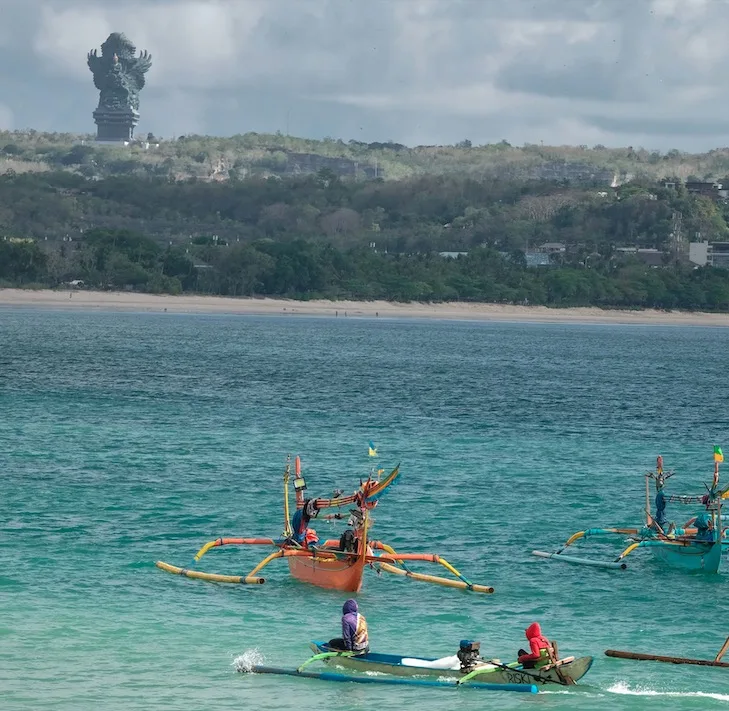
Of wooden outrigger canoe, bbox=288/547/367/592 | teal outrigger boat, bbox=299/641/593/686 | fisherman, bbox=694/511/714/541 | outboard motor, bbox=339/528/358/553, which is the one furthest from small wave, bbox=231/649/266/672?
fisherman, bbox=694/511/714/541

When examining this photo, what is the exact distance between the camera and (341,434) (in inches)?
2911

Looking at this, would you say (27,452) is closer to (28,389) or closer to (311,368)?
(28,389)

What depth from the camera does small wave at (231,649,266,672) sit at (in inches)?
1205

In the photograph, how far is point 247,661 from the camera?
1215 inches

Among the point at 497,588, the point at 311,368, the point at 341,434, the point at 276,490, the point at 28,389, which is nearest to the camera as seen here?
the point at 497,588

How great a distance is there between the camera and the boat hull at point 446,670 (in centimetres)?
2941

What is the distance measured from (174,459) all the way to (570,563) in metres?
24.8

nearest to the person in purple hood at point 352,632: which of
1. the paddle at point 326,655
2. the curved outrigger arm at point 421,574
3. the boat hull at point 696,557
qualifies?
the paddle at point 326,655

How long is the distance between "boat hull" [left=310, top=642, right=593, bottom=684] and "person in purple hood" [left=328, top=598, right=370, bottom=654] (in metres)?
0.19

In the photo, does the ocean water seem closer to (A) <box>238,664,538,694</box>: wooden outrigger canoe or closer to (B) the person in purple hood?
(A) <box>238,664,538,694</box>: wooden outrigger canoe

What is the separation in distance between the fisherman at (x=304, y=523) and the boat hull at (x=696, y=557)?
34.6 ft

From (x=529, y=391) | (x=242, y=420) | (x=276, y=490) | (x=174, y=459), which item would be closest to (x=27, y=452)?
(x=174, y=459)

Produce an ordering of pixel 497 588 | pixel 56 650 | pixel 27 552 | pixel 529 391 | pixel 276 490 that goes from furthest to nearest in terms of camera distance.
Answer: pixel 529 391 → pixel 276 490 → pixel 27 552 → pixel 497 588 → pixel 56 650

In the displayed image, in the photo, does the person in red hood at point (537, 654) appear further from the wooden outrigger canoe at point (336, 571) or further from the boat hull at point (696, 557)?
the boat hull at point (696, 557)
